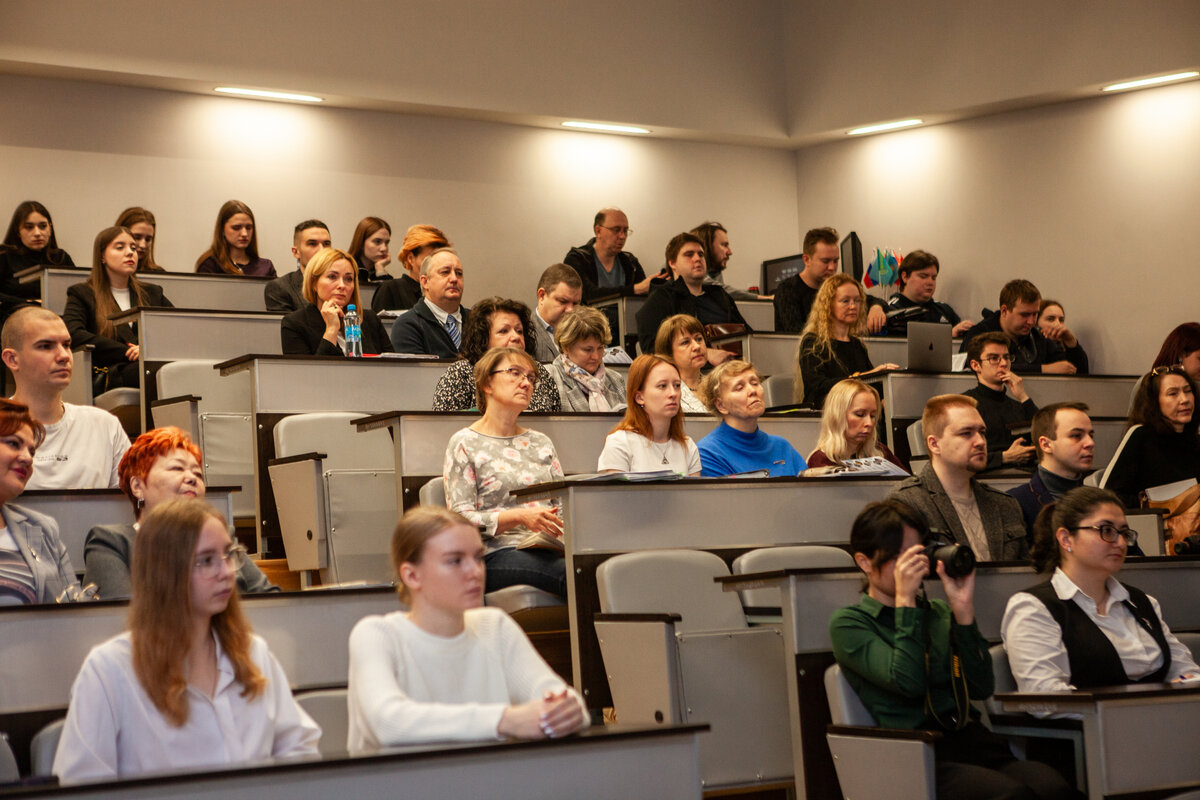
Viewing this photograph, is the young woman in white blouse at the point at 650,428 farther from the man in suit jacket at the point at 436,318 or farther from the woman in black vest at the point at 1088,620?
the man in suit jacket at the point at 436,318

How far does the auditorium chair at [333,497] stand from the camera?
448cm

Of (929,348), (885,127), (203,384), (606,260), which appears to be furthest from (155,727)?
(885,127)

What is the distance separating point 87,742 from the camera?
6.93 feet

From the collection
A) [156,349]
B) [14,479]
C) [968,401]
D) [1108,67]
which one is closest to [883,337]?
[1108,67]

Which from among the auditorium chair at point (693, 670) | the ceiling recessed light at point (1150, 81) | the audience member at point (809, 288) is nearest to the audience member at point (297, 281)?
the audience member at point (809, 288)

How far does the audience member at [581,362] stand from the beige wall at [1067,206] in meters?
4.09

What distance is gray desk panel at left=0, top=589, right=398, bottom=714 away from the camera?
265 cm

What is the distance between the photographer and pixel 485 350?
4871 millimetres

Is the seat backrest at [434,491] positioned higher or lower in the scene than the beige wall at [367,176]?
lower

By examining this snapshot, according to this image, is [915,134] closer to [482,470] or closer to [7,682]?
[482,470]

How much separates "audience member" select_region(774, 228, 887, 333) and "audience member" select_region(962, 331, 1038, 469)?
1346mm

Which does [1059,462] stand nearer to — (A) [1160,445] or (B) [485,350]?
(A) [1160,445]

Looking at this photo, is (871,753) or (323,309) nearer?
Result: (871,753)

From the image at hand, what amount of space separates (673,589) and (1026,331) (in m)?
4.34
